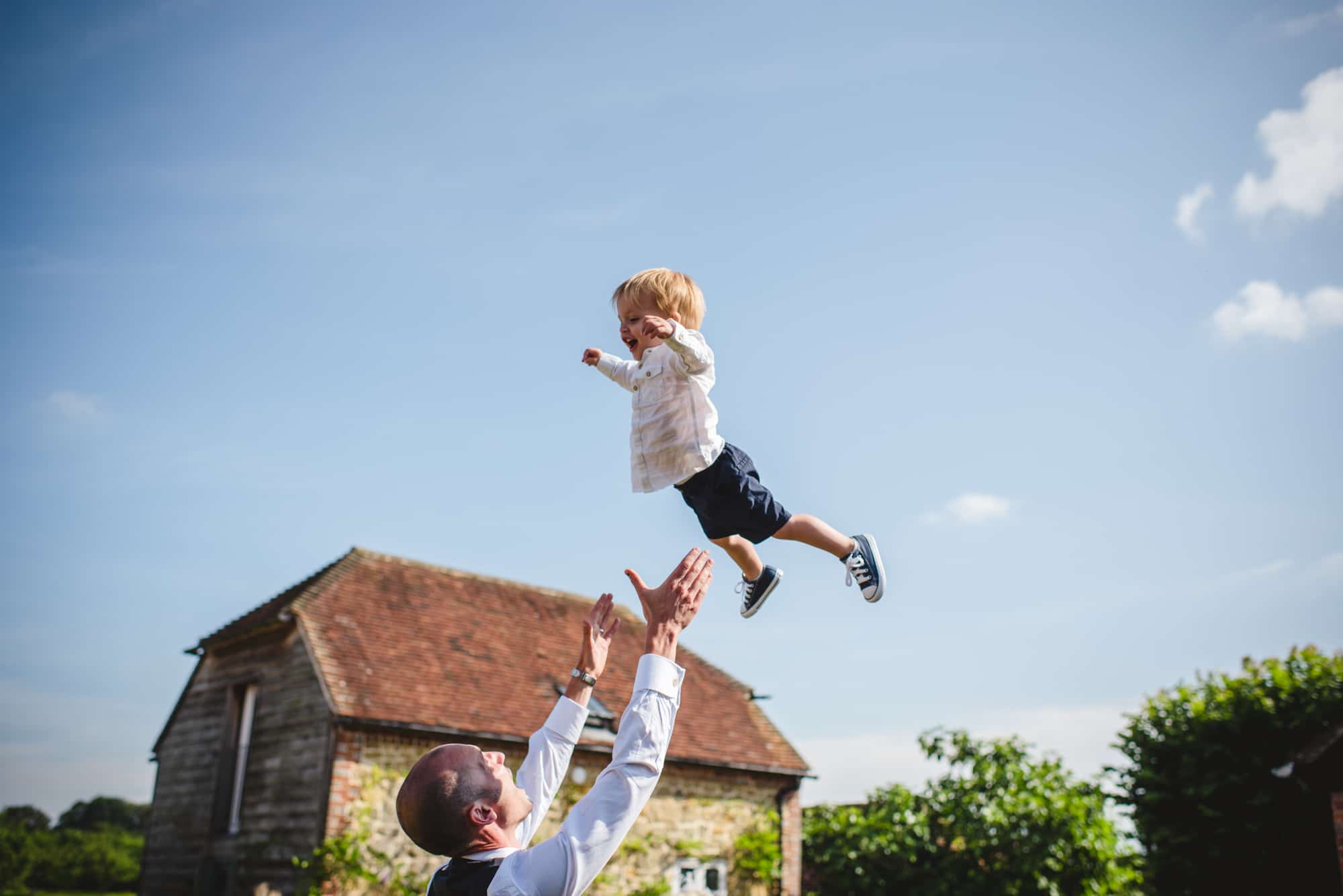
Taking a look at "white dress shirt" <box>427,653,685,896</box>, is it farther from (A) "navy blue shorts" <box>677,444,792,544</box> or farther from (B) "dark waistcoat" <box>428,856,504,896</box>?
(A) "navy blue shorts" <box>677,444,792,544</box>

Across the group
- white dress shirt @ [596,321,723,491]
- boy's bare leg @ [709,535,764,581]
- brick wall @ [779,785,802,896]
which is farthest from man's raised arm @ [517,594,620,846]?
brick wall @ [779,785,802,896]

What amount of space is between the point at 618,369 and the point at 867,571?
1341mm

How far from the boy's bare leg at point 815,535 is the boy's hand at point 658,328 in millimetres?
1054

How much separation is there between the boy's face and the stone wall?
11017 mm

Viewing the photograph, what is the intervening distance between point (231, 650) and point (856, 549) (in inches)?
575

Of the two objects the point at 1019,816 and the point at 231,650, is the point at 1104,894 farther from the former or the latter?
the point at 231,650

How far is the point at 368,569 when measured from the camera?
16.8 m

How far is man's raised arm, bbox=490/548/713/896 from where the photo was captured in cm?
241

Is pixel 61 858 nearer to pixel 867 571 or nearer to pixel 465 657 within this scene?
pixel 465 657

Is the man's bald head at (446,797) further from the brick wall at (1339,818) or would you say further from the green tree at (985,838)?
the green tree at (985,838)

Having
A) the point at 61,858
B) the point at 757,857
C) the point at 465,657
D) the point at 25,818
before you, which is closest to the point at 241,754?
the point at 465,657

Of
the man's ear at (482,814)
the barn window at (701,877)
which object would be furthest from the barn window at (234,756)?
the man's ear at (482,814)

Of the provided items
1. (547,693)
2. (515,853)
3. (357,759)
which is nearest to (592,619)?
(515,853)

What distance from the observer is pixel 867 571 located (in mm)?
4238
